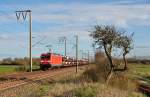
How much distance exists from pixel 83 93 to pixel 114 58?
20141mm

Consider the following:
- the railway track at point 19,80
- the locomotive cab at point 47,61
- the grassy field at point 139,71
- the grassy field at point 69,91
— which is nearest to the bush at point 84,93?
the grassy field at point 69,91

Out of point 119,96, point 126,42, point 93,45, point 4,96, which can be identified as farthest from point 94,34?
point 4,96

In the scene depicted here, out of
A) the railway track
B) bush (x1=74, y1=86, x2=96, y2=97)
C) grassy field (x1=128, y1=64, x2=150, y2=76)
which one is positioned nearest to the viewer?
bush (x1=74, y1=86, x2=96, y2=97)

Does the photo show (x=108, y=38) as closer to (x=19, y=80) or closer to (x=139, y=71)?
(x=19, y=80)

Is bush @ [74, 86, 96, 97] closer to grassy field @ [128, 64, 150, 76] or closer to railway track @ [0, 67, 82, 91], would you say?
railway track @ [0, 67, 82, 91]

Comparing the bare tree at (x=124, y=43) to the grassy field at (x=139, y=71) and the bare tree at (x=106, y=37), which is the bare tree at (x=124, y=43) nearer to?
the bare tree at (x=106, y=37)

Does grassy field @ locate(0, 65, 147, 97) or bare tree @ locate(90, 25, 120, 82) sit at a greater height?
bare tree @ locate(90, 25, 120, 82)

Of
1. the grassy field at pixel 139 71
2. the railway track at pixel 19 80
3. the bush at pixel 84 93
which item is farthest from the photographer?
the grassy field at pixel 139 71

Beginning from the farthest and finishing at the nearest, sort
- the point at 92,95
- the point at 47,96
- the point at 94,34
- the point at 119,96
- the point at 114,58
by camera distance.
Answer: the point at 114,58 < the point at 94,34 < the point at 119,96 < the point at 92,95 < the point at 47,96

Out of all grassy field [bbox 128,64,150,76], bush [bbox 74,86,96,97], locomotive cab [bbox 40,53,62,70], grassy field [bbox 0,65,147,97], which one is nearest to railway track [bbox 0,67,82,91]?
grassy field [bbox 0,65,147,97]

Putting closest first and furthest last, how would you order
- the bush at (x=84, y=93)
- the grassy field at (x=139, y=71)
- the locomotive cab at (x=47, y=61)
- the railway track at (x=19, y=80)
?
the bush at (x=84, y=93)
the railway track at (x=19, y=80)
the locomotive cab at (x=47, y=61)
the grassy field at (x=139, y=71)

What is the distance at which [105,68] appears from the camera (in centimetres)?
4278

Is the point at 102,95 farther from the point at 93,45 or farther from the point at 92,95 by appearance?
the point at 93,45

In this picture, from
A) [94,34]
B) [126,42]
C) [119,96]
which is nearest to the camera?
[119,96]
